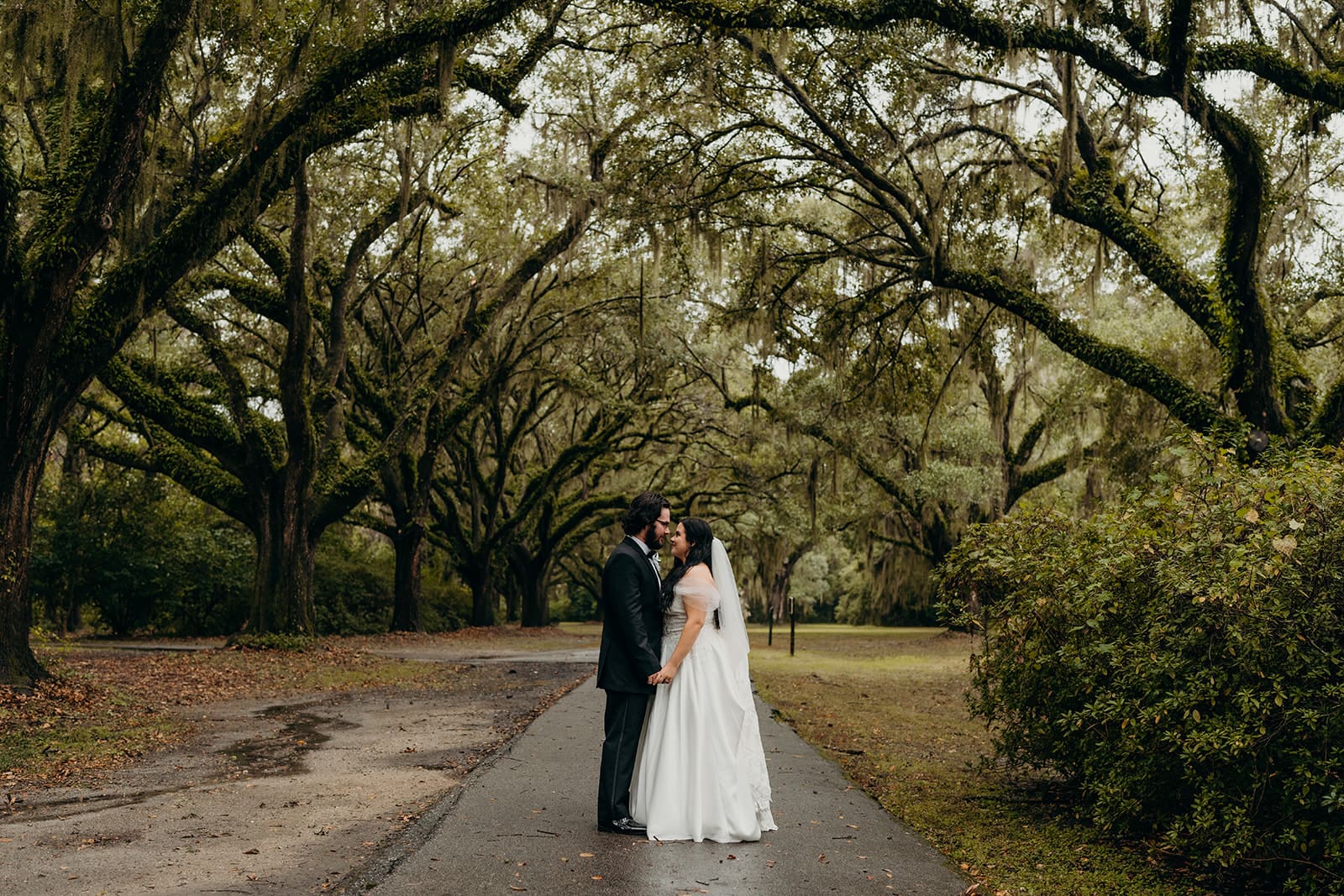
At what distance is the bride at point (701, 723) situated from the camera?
5.96 m

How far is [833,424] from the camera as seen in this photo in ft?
78.0

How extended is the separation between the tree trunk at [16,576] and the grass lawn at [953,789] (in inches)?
310

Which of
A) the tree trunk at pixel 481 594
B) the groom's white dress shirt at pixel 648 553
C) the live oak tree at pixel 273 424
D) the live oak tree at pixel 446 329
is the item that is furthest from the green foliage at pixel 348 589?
the groom's white dress shirt at pixel 648 553

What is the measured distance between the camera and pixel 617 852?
5543mm

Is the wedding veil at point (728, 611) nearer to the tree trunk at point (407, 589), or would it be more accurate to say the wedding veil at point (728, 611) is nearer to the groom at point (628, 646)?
the groom at point (628, 646)

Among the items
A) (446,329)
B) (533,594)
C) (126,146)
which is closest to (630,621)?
(126,146)

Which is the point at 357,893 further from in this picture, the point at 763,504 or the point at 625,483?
the point at 625,483

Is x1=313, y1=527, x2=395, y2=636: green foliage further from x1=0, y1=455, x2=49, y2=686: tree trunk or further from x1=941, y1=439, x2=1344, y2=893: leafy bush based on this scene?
x1=941, y1=439, x2=1344, y2=893: leafy bush

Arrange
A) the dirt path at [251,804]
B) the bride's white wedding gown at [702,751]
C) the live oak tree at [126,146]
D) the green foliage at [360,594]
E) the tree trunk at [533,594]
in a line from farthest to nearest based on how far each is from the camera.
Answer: the tree trunk at [533,594], the green foliage at [360,594], the live oak tree at [126,146], the bride's white wedding gown at [702,751], the dirt path at [251,804]

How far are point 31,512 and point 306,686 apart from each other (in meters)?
3.98

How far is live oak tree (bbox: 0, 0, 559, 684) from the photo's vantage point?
34.9ft

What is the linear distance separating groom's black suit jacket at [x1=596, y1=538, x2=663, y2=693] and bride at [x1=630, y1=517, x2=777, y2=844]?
86 millimetres

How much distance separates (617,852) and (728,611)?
5.18ft

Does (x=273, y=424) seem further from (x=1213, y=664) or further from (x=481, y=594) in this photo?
(x=1213, y=664)
